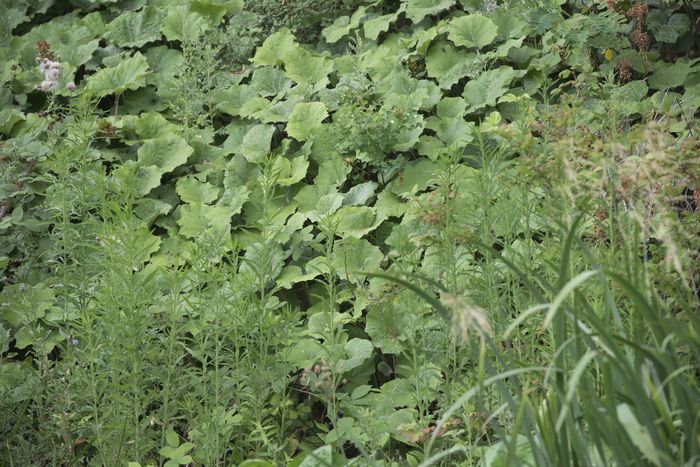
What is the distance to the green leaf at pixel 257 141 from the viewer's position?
4.68 m

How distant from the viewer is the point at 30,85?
18.0 feet

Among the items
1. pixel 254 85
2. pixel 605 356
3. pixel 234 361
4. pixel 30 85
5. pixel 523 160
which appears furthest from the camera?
pixel 30 85

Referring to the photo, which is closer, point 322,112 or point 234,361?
point 234,361

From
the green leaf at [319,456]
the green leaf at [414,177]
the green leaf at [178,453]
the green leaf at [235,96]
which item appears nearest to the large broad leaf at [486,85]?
the green leaf at [414,177]

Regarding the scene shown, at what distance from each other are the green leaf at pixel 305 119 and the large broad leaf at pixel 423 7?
80 cm

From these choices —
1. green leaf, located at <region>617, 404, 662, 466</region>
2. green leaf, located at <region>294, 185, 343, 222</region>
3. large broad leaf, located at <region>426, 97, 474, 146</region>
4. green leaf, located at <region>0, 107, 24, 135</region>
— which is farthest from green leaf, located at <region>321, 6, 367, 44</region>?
green leaf, located at <region>617, 404, 662, 466</region>

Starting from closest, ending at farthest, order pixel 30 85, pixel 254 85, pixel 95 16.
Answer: pixel 254 85 < pixel 30 85 < pixel 95 16

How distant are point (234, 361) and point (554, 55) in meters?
2.20

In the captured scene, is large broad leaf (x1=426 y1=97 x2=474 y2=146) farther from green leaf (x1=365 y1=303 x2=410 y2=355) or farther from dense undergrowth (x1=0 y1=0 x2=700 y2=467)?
green leaf (x1=365 y1=303 x2=410 y2=355)

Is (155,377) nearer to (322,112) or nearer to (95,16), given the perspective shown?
(322,112)

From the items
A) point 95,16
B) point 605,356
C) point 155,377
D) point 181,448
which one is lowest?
point 181,448

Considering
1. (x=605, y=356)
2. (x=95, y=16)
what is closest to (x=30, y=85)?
(x=95, y=16)

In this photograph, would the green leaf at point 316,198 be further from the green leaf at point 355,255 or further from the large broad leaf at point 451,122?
the large broad leaf at point 451,122

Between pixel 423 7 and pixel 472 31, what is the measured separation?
Result: 1.33 ft
